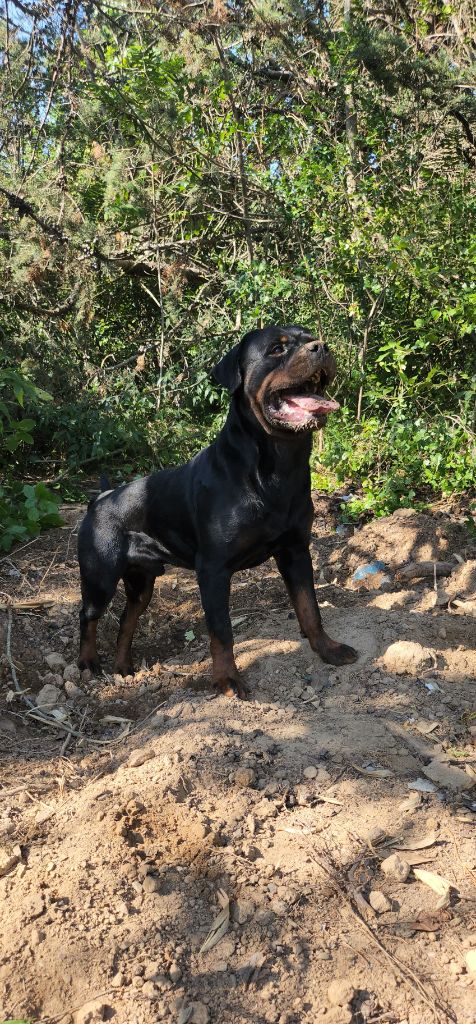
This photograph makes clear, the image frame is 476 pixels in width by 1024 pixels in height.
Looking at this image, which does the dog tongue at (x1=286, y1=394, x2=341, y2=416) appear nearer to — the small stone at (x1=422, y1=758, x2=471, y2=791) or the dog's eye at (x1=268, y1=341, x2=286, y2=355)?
the dog's eye at (x1=268, y1=341, x2=286, y2=355)

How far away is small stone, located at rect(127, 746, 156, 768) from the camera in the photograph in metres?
3.51

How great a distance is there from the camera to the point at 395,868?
9.21 feet

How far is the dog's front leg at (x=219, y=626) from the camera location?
417cm

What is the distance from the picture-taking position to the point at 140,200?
8.91 metres

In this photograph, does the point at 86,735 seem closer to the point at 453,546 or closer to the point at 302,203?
the point at 453,546

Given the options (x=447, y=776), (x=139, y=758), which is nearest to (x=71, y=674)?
(x=139, y=758)

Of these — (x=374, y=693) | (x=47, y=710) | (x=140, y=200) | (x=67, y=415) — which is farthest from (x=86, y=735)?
(x=140, y=200)

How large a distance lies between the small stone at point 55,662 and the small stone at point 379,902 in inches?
106

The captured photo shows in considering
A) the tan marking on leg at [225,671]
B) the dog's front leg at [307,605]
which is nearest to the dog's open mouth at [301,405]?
the dog's front leg at [307,605]

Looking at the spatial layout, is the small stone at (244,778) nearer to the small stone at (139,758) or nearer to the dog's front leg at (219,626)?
the small stone at (139,758)

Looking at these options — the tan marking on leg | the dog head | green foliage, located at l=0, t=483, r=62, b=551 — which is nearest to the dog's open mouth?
the dog head

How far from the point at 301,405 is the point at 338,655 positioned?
4.48ft

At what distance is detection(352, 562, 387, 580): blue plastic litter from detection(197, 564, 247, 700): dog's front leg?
231cm

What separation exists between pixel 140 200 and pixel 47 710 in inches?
246
